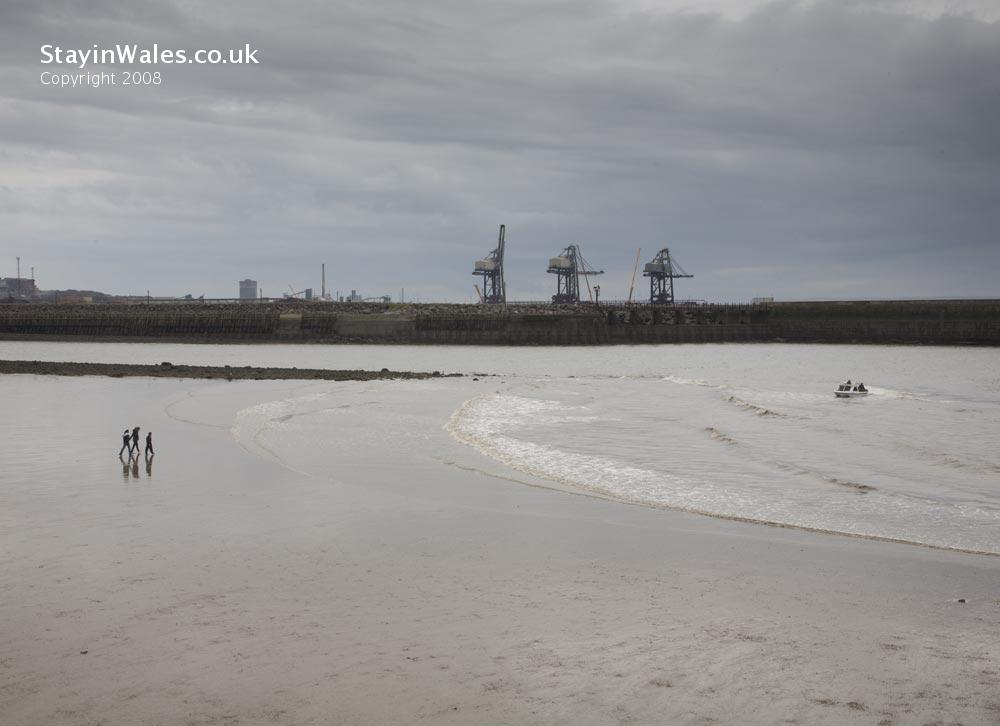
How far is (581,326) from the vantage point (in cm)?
9462

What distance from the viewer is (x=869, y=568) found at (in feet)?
34.4

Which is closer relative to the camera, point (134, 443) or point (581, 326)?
point (134, 443)

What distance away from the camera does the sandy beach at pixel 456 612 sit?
21.1 ft

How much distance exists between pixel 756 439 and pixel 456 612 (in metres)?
17.0

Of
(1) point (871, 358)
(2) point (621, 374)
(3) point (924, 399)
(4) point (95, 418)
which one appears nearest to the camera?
(4) point (95, 418)

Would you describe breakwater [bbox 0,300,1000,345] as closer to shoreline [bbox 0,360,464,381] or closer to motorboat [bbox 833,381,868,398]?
shoreline [bbox 0,360,464,381]

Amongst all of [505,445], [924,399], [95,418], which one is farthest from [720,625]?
[924,399]

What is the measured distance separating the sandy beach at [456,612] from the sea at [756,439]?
6.50 ft

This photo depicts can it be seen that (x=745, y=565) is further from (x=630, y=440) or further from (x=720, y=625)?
(x=630, y=440)

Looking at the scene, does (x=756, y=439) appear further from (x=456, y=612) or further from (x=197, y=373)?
(x=197, y=373)

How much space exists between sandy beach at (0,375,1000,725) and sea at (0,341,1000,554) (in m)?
1.98

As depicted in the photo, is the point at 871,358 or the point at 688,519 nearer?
the point at 688,519

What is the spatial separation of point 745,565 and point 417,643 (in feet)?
15.8

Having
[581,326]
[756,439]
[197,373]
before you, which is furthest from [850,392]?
[581,326]
